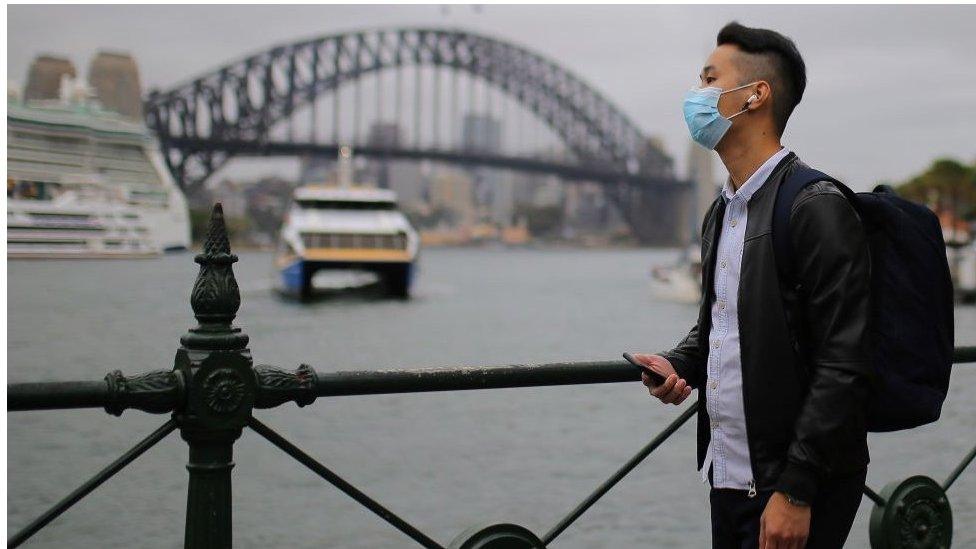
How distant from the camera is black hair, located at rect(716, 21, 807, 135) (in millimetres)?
1931

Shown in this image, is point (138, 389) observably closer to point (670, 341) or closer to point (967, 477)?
point (967, 477)

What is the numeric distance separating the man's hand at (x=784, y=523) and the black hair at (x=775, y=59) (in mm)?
610

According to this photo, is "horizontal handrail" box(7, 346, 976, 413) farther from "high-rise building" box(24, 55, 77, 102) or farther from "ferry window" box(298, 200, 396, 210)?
"high-rise building" box(24, 55, 77, 102)

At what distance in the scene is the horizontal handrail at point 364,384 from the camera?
1.96 metres

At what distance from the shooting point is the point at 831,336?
5.81ft

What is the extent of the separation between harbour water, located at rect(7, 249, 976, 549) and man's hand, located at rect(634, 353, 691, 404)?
87 centimetres

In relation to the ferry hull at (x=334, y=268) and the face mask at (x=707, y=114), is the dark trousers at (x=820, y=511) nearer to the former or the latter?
the face mask at (x=707, y=114)

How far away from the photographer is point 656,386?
84.6 inches

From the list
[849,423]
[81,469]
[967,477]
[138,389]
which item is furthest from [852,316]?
[81,469]

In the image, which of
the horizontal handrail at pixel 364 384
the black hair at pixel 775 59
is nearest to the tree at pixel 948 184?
the horizontal handrail at pixel 364 384

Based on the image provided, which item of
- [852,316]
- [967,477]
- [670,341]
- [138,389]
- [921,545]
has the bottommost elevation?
[670,341]

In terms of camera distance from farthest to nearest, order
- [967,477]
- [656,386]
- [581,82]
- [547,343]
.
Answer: [581,82], [547,343], [967,477], [656,386]

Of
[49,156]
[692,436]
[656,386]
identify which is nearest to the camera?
[656,386]

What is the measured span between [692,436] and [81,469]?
7467 millimetres
